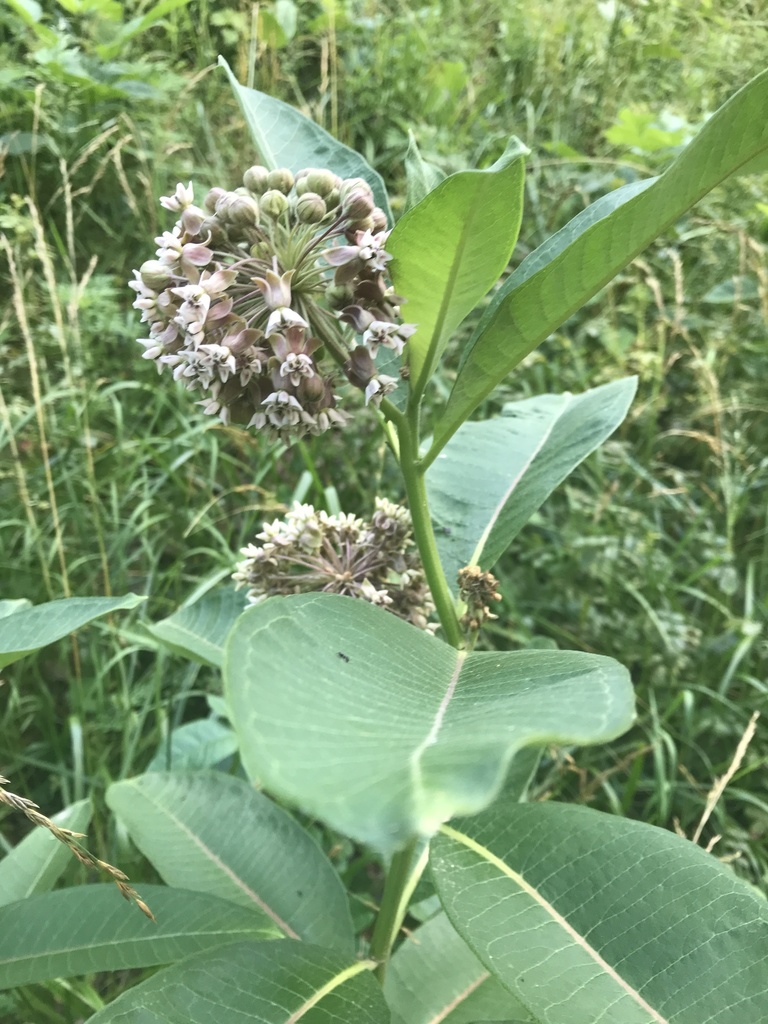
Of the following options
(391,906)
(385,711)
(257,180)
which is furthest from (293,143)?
(391,906)

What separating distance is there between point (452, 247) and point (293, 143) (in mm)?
388

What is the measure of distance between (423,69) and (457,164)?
3.46ft

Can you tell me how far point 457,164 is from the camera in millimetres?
2740

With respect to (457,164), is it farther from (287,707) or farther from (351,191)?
(287,707)

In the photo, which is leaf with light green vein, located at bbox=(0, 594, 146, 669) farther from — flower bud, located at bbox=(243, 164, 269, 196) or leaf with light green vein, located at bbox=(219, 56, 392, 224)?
leaf with light green vein, located at bbox=(219, 56, 392, 224)

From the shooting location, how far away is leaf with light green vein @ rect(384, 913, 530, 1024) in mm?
948

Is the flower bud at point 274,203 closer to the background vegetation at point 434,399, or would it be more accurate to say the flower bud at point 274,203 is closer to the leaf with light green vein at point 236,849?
the leaf with light green vein at point 236,849

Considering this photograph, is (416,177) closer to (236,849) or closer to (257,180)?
(257,180)

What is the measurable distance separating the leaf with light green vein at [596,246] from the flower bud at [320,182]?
204 mm

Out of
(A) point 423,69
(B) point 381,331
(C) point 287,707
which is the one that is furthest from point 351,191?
(A) point 423,69

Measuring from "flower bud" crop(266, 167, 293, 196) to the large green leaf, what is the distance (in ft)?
2.56

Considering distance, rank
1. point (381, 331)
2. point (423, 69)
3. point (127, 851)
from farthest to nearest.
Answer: point (423, 69) < point (127, 851) < point (381, 331)

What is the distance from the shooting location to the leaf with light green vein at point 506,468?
970 mm

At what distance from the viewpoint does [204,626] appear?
1.11 metres
